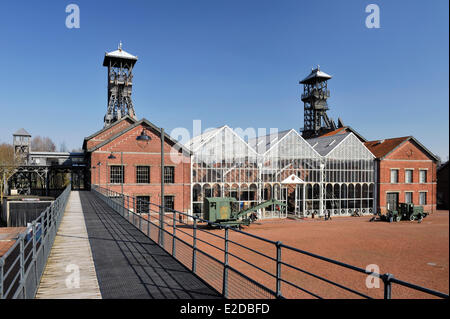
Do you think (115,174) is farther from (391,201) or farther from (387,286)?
(391,201)

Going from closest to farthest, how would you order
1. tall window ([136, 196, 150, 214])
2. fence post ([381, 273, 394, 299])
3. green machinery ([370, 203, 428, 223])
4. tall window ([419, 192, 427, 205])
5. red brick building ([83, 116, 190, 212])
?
fence post ([381, 273, 394, 299])
tall window ([136, 196, 150, 214])
red brick building ([83, 116, 190, 212])
green machinery ([370, 203, 428, 223])
tall window ([419, 192, 427, 205])

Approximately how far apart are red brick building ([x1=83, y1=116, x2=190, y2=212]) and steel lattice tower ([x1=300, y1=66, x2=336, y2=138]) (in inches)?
1648

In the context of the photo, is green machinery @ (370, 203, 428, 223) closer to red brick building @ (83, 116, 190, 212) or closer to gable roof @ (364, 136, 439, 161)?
gable roof @ (364, 136, 439, 161)

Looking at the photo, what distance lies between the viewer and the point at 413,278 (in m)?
17.0

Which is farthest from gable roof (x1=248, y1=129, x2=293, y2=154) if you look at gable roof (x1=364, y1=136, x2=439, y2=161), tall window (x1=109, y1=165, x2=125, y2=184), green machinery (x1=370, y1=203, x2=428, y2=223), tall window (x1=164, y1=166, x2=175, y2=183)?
tall window (x1=109, y1=165, x2=125, y2=184)

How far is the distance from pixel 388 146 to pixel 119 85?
48.3 metres

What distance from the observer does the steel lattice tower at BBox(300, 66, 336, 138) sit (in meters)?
70.7

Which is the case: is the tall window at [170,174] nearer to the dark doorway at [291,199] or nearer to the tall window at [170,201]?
the tall window at [170,201]

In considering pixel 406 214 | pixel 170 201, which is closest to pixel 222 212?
pixel 170 201

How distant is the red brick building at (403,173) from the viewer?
4544 centimetres

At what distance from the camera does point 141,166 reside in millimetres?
36344

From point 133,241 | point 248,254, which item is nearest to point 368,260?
point 248,254

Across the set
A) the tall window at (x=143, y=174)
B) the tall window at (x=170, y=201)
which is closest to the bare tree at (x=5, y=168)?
the tall window at (x=143, y=174)

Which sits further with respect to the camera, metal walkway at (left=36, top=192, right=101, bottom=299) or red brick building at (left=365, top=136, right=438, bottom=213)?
red brick building at (left=365, top=136, right=438, bottom=213)
